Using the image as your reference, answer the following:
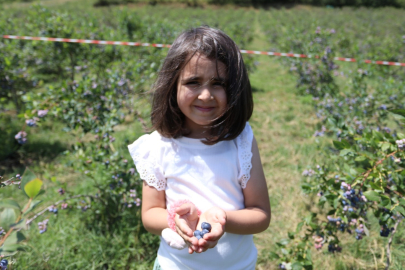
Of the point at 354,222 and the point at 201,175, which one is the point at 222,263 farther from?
the point at 354,222

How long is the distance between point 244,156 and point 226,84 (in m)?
0.24

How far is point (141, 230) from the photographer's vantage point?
1.98 meters

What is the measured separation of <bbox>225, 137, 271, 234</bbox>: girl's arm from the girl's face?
0.67 ft

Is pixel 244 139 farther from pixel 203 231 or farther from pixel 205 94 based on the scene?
pixel 203 231

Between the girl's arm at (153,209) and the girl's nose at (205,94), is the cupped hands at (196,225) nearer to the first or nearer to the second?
the girl's arm at (153,209)

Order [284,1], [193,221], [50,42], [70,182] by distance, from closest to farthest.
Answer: [193,221], [70,182], [50,42], [284,1]

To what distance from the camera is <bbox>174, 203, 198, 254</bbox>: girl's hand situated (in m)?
0.81

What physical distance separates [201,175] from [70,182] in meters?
2.06

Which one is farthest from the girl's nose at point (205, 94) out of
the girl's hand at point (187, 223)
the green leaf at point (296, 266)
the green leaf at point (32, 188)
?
the green leaf at point (296, 266)

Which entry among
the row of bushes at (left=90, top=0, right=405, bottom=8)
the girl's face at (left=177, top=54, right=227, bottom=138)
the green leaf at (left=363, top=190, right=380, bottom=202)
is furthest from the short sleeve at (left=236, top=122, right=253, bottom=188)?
the row of bushes at (left=90, top=0, right=405, bottom=8)

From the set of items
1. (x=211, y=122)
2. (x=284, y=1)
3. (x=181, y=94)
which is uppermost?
(x=181, y=94)

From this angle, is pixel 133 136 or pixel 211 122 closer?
pixel 211 122

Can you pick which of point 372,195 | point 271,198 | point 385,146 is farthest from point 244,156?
point 271,198

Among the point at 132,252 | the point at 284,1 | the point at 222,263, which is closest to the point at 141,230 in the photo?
the point at 132,252
